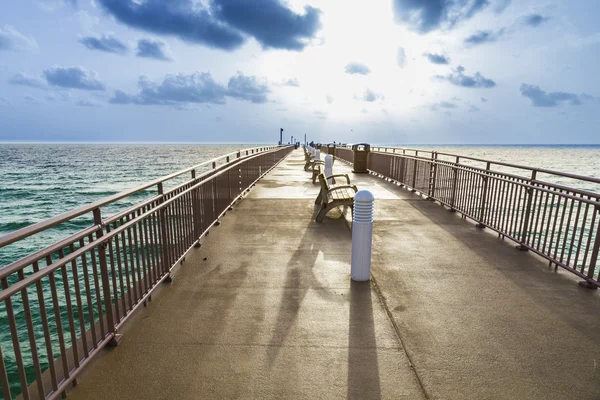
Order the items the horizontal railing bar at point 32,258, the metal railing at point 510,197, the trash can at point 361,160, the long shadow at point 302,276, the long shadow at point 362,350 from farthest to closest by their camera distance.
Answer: the trash can at point 361,160
the metal railing at point 510,197
the long shadow at point 302,276
the long shadow at point 362,350
the horizontal railing bar at point 32,258

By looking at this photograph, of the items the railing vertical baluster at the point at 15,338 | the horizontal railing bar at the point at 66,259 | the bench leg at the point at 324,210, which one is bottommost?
the bench leg at the point at 324,210

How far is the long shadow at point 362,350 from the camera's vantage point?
8.27 feet

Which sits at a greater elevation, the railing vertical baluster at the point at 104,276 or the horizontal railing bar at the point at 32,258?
the horizontal railing bar at the point at 32,258

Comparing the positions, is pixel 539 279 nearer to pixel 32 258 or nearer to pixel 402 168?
pixel 32 258

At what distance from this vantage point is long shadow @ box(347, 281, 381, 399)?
8.27ft

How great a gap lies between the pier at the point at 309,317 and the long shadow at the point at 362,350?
2cm

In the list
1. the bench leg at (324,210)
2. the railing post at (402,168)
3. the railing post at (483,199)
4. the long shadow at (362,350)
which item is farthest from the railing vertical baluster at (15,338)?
the railing post at (402,168)

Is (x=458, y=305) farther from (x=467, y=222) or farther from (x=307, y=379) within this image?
(x=467, y=222)

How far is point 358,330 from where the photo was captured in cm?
326

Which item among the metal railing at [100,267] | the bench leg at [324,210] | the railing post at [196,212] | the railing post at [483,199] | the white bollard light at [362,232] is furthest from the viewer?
the bench leg at [324,210]

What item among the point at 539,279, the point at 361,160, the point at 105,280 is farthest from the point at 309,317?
the point at 361,160

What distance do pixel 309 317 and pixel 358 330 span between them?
0.51 meters

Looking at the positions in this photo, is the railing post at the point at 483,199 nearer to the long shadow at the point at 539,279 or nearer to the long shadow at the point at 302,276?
the long shadow at the point at 539,279

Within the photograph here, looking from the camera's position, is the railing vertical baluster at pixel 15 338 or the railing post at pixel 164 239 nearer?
the railing vertical baluster at pixel 15 338
